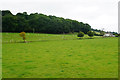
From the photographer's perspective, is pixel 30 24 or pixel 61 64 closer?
pixel 61 64

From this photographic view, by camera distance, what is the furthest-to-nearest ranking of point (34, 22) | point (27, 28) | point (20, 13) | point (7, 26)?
point (20, 13), point (34, 22), point (27, 28), point (7, 26)

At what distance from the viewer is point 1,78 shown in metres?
10.2

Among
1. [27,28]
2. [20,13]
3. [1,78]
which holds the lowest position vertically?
[1,78]

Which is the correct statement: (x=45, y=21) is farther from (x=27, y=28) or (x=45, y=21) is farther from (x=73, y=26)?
(x=73, y=26)

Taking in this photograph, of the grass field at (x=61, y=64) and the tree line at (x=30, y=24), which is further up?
the tree line at (x=30, y=24)

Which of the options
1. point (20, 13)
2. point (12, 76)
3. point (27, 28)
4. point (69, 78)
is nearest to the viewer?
point (69, 78)

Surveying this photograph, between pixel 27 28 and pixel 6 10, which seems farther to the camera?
pixel 6 10

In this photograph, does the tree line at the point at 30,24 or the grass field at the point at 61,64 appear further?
the tree line at the point at 30,24

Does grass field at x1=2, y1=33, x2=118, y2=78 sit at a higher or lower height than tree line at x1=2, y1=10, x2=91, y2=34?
lower

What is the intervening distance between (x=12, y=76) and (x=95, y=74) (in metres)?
5.80

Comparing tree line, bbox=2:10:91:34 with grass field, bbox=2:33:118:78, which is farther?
tree line, bbox=2:10:91:34

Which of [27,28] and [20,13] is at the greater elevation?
[20,13]

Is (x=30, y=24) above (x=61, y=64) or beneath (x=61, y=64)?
above

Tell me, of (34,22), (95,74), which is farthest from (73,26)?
(95,74)
